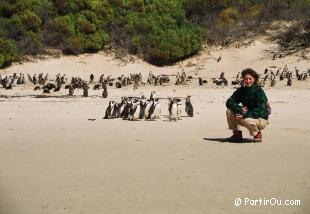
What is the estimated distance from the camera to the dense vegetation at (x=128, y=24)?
3044 cm

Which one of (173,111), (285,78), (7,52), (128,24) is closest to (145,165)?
(173,111)

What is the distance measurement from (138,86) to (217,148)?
15567 mm

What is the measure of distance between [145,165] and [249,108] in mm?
2341

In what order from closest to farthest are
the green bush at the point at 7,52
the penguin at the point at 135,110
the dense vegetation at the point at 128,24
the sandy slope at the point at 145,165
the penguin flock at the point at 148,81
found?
the sandy slope at the point at 145,165
the penguin at the point at 135,110
the penguin flock at the point at 148,81
the green bush at the point at 7,52
the dense vegetation at the point at 128,24

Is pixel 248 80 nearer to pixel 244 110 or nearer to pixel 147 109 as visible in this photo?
pixel 244 110

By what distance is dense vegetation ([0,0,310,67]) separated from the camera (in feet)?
99.9

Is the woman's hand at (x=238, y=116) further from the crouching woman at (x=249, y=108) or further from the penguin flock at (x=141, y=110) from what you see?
the penguin flock at (x=141, y=110)

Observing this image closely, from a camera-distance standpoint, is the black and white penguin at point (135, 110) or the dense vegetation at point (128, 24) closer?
the black and white penguin at point (135, 110)

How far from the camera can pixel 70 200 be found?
4562 millimetres

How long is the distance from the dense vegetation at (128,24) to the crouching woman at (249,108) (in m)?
21.7

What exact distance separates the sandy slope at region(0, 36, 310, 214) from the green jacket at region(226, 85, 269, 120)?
16.4 inches

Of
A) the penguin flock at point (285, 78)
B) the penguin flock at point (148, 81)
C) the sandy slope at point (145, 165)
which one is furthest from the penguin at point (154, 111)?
the penguin flock at point (285, 78)

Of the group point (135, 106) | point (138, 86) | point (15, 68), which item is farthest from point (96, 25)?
point (135, 106)

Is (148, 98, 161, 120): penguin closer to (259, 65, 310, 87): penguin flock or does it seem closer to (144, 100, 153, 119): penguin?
(144, 100, 153, 119): penguin
